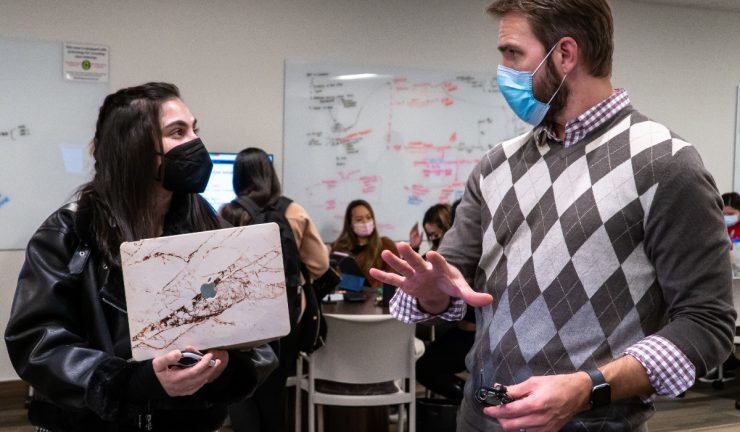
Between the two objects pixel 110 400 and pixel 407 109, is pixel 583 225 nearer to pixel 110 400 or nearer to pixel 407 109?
pixel 110 400

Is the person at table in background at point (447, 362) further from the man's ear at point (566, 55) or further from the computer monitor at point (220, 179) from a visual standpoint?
the man's ear at point (566, 55)

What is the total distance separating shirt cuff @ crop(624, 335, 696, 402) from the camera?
49.2 inches

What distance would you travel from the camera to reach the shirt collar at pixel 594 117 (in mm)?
1459

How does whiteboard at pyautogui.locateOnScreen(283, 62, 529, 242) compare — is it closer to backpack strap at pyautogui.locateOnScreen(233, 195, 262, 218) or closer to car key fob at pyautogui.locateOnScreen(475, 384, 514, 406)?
backpack strap at pyautogui.locateOnScreen(233, 195, 262, 218)

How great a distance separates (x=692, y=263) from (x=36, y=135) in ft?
16.3

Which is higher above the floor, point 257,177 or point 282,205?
point 257,177

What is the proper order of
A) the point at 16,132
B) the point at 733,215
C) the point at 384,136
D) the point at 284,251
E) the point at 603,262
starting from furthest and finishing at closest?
the point at 384,136 → the point at 733,215 → the point at 16,132 → the point at 284,251 → the point at 603,262

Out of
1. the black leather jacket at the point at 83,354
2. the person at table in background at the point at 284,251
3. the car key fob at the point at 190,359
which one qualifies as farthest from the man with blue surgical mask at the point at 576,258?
the person at table in background at the point at 284,251

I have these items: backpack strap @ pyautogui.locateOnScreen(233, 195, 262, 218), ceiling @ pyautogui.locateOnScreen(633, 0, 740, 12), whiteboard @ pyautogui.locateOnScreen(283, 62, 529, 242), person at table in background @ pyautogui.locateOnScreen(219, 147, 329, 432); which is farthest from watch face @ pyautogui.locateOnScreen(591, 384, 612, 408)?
ceiling @ pyautogui.locateOnScreen(633, 0, 740, 12)

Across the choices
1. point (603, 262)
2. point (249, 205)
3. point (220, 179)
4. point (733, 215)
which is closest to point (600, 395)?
point (603, 262)

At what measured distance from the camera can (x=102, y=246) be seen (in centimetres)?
162

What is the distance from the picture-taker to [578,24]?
1.47 m

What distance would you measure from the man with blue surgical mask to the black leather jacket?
0.48 metres

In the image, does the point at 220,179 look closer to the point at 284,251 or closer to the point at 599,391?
the point at 284,251
